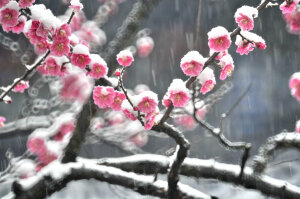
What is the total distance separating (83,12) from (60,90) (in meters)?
1.70

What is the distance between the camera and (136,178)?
2361mm

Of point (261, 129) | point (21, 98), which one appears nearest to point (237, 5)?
point (261, 129)

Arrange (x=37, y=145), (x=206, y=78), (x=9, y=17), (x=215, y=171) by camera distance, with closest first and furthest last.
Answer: (x=9, y=17), (x=206, y=78), (x=215, y=171), (x=37, y=145)

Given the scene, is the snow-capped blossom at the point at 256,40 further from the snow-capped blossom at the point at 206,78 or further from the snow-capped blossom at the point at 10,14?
the snow-capped blossom at the point at 10,14

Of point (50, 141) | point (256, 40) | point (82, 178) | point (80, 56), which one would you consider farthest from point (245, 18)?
point (50, 141)

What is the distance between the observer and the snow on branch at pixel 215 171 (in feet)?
7.78

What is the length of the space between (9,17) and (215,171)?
6.34 ft

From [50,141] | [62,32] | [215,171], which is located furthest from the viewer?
[50,141]

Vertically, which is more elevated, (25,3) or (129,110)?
(25,3)

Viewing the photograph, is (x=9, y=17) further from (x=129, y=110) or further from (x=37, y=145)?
(x=37, y=145)

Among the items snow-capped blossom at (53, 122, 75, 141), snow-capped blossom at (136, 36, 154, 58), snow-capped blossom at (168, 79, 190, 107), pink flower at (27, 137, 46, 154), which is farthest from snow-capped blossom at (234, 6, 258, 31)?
snow-capped blossom at (136, 36, 154, 58)

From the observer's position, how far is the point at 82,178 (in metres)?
2.55

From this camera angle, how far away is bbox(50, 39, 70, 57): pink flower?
1.69m

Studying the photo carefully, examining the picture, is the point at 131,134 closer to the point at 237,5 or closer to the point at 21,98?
the point at 21,98
